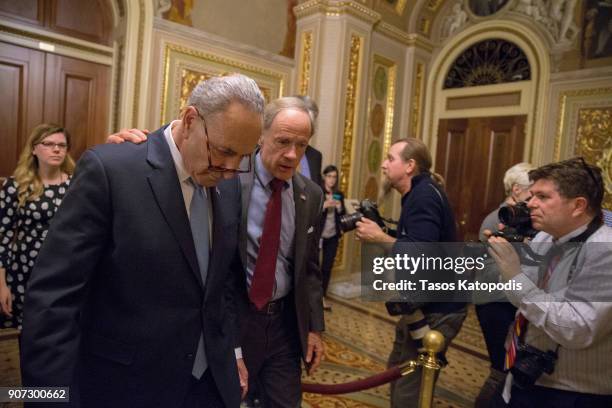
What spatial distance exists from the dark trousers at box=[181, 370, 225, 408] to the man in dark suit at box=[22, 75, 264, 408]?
4 cm

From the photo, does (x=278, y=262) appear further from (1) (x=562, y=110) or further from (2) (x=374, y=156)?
(1) (x=562, y=110)

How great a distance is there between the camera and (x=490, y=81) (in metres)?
6.68

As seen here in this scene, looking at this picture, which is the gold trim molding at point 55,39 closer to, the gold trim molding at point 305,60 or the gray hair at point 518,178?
the gold trim molding at point 305,60

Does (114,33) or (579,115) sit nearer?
(114,33)

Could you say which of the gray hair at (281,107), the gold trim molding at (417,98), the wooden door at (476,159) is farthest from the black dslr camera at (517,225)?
the gold trim molding at (417,98)

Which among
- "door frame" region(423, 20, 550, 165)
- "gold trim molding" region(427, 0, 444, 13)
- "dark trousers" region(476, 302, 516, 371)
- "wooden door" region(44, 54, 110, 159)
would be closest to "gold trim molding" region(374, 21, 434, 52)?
"door frame" region(423, 20, 550, 165)

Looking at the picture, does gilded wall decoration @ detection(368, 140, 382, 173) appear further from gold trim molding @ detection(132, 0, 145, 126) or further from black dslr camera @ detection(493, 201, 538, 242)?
black dslr camera @ detection(493, 201, 538, 242)

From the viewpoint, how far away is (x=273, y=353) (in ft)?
6.30

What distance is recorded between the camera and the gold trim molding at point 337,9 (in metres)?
5.94

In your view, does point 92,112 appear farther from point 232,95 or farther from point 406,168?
point 232,95

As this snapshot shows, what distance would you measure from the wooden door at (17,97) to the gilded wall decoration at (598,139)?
6849 mm

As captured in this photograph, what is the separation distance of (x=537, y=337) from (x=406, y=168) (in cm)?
111

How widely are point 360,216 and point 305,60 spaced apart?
4.23m

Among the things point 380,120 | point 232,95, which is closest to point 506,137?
point 380,120
